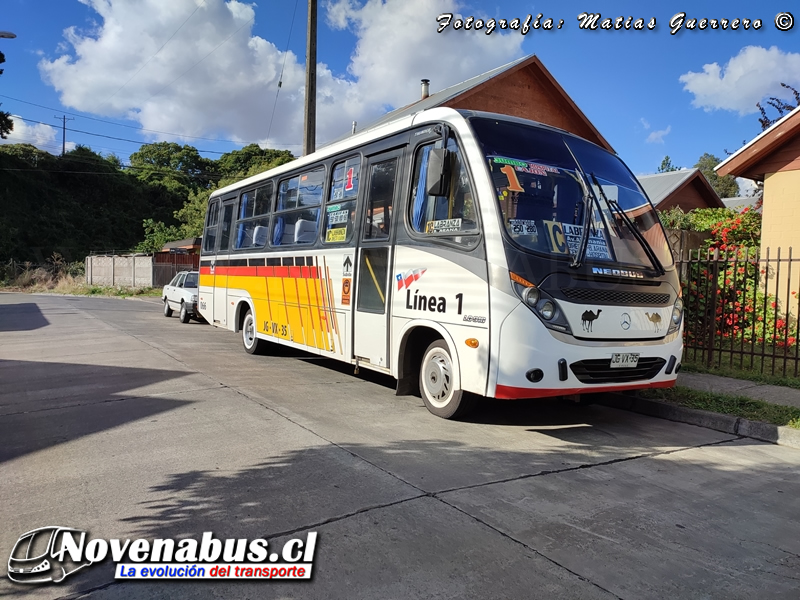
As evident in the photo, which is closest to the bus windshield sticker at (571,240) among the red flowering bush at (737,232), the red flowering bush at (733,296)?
the red flowering bush at (733,296)

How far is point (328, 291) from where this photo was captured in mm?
8453

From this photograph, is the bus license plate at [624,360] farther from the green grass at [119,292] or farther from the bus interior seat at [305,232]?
the green grass at [119,292]

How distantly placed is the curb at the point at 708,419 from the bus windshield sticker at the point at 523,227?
2.78m

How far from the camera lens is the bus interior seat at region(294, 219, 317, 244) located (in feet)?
29.4

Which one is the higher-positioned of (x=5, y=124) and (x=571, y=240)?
(x=5, y=124)

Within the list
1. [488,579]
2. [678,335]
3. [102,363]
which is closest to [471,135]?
[678,335]

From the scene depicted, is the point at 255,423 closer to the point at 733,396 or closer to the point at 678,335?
the point at 678,335

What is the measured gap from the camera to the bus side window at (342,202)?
8055 millimetres

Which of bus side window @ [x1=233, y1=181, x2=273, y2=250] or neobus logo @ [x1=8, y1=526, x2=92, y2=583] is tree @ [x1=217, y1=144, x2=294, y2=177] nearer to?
A: bus side window @ [x1=233, y1=181, x2=273, y2=250]

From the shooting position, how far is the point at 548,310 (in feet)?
18.2

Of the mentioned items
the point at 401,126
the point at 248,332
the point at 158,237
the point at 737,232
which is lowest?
the point at 248,332

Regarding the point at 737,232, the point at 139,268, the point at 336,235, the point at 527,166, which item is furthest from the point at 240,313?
the point at 139,268

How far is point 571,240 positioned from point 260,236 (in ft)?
20.7

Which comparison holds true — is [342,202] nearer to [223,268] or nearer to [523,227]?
[523,227]
